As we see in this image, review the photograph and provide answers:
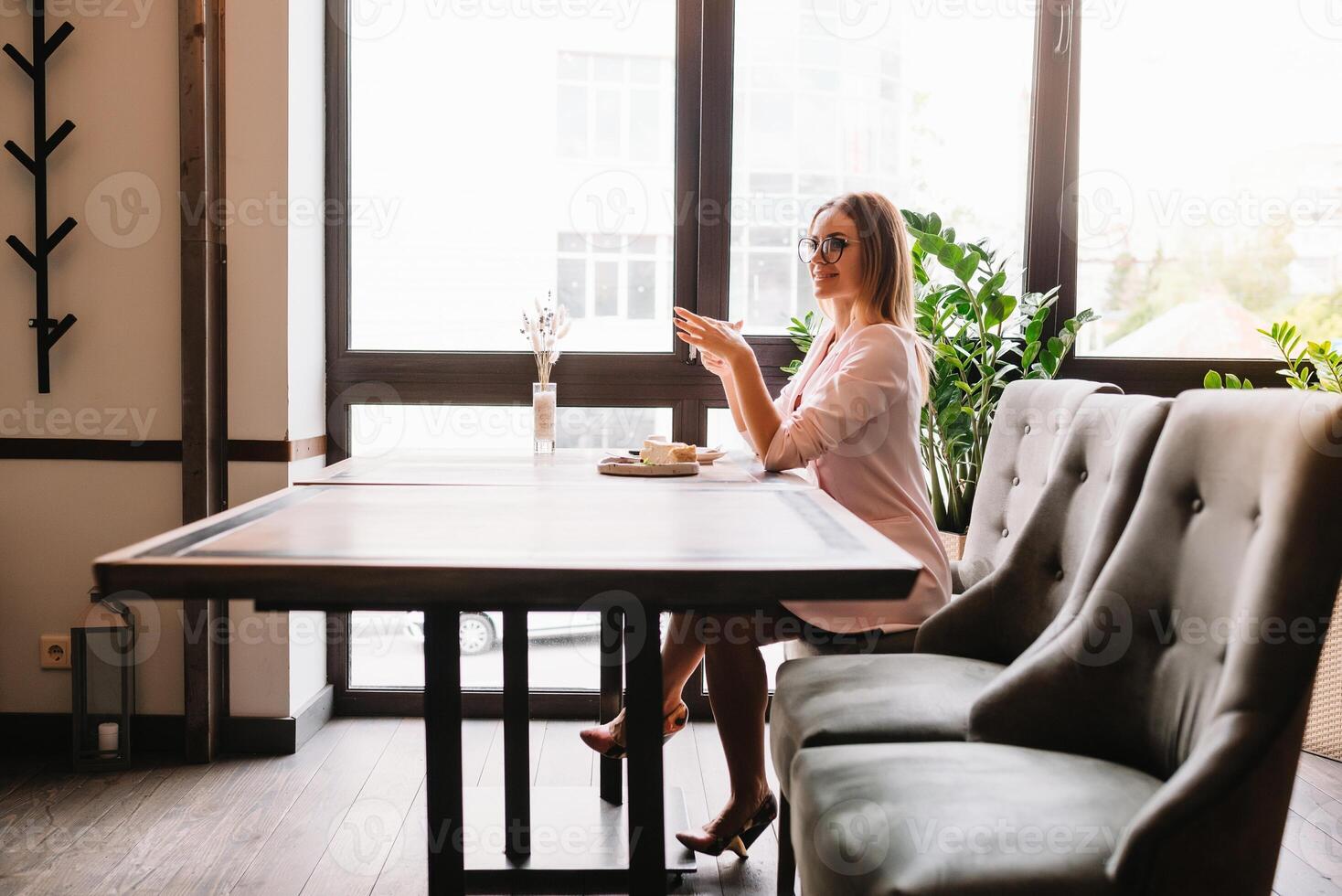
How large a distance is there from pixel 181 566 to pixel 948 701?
3.69 feet

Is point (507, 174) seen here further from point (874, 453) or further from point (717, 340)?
point (874, 453)

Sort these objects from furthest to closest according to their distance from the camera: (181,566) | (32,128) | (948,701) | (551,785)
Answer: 1. (32,128)
2. (551,785)
3. (948,701)
4. (181,566)

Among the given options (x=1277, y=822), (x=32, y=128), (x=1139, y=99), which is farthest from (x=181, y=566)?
(x=1139, y=99)

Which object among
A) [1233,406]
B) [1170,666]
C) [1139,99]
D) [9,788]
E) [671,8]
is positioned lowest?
[9,788]

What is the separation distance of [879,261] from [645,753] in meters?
1.19

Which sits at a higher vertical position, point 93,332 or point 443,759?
point 93,332

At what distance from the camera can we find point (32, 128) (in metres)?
2.55

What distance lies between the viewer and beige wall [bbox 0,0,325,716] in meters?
2.56

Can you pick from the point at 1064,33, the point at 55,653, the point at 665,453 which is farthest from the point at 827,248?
the point at 55,653

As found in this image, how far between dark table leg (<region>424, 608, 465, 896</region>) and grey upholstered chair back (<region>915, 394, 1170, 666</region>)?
2.90 feet

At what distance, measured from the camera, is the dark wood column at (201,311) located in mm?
2514

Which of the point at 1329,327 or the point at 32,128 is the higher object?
the point at 32,128

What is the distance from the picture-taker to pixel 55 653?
2.64 m

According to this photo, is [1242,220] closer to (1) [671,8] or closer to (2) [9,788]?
(1) [671,8]
